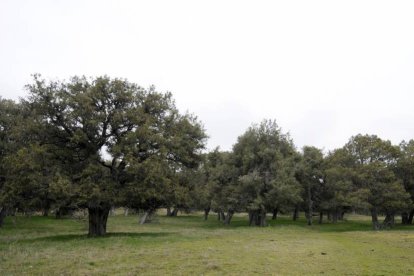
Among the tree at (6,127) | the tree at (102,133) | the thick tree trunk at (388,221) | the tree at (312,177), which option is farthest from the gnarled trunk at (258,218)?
the tree at (6,127)

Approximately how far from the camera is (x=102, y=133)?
3148cm

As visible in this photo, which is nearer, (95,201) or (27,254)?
(27,254)

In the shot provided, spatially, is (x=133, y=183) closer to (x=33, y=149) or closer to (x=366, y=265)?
(x=33, y=149)

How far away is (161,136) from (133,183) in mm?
4491

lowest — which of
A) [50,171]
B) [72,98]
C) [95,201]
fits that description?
[95,201]

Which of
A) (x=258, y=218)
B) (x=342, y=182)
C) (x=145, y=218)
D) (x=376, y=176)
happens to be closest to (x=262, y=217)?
(x=258, y=218)

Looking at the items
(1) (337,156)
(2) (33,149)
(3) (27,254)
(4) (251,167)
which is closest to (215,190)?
(4) (251,167)

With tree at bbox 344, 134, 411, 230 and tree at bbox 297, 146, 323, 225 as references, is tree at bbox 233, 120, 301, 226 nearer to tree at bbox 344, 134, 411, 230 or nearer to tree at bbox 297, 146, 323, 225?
tree at bbox 297, 146, 323, 225

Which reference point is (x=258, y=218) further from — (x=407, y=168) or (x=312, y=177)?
(x=407, y=168)

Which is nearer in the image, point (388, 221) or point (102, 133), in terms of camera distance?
point (102, 133)

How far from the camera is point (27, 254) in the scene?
18.6 meters

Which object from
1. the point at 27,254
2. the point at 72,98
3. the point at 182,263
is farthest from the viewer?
the point at 72,98

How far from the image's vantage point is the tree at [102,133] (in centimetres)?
2938

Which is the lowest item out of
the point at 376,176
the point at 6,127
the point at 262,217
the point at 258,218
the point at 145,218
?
the point at 145,218
